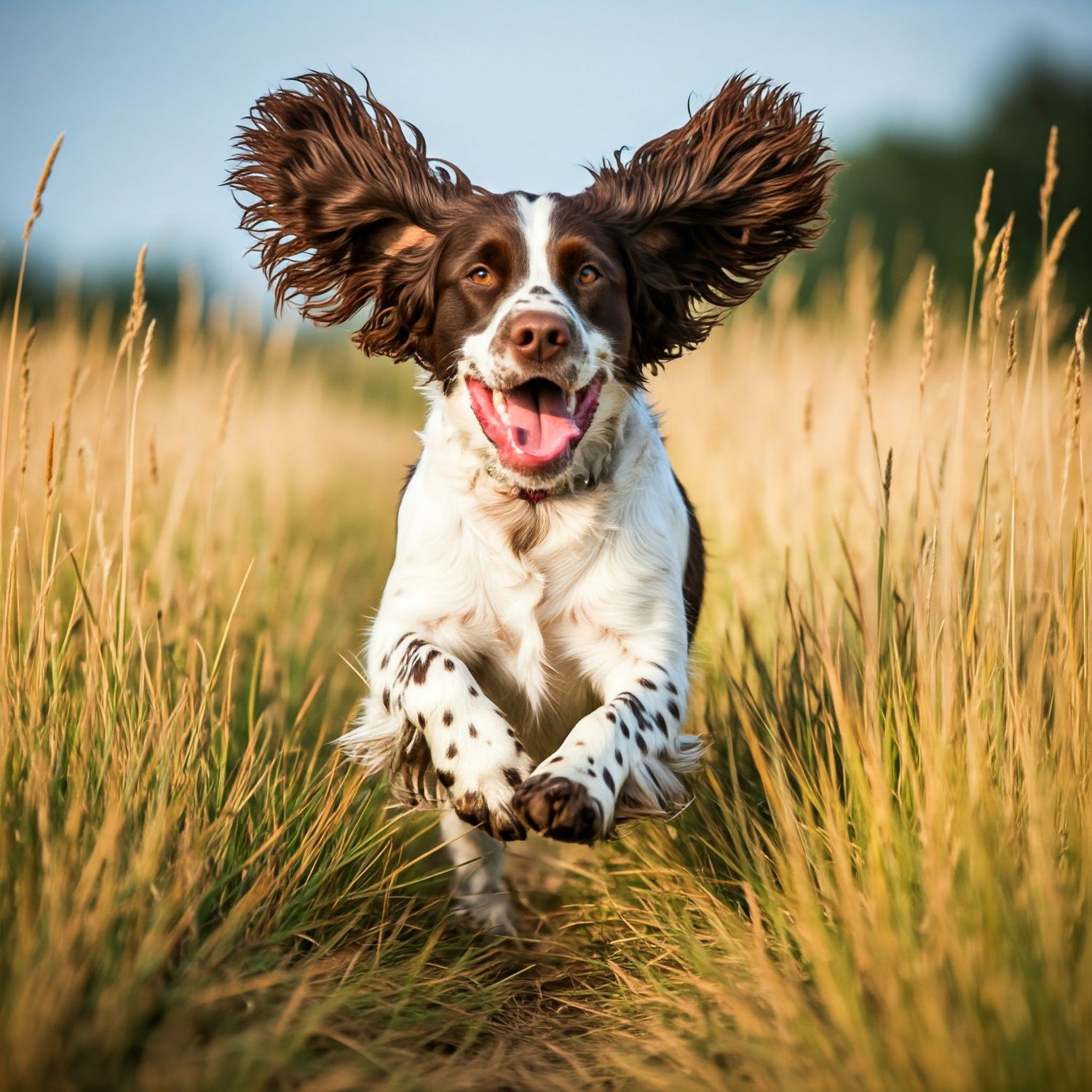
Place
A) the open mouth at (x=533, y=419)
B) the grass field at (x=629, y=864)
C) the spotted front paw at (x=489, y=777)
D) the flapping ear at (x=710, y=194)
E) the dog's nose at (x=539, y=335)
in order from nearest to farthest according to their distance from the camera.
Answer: the grass field at (x=629, y=864), the spotted front paw at (x=489, y=777), the dog's nose at (x=539, y=335), the open mouth at (x=533, y=419), the flapping ear at (x=710, y=194)

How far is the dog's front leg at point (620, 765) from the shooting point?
6.93 feet

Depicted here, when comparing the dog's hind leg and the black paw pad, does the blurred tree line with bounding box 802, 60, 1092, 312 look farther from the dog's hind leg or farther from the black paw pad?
the black paw pad

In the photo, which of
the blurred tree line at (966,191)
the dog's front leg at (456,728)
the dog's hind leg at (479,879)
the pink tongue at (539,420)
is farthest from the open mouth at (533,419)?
the blurred tree line at (966,191)

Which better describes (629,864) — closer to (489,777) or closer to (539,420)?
(489,777)

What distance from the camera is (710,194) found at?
318 centimetres

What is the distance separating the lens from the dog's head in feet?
8.98

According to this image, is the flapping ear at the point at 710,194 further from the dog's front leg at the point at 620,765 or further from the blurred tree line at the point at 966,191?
the blurred tree line at the point at 966,191

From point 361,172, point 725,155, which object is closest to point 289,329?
point 361,172

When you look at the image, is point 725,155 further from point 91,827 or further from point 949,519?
point 91,827

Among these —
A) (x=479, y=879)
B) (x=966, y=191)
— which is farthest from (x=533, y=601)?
(x=966, y=191)

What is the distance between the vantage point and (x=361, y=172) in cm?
310

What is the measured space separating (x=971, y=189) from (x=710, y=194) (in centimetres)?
1506

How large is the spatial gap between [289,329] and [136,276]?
7.96 ft

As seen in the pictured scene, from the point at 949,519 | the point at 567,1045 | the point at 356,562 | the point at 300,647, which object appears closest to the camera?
the point at 567,1045
